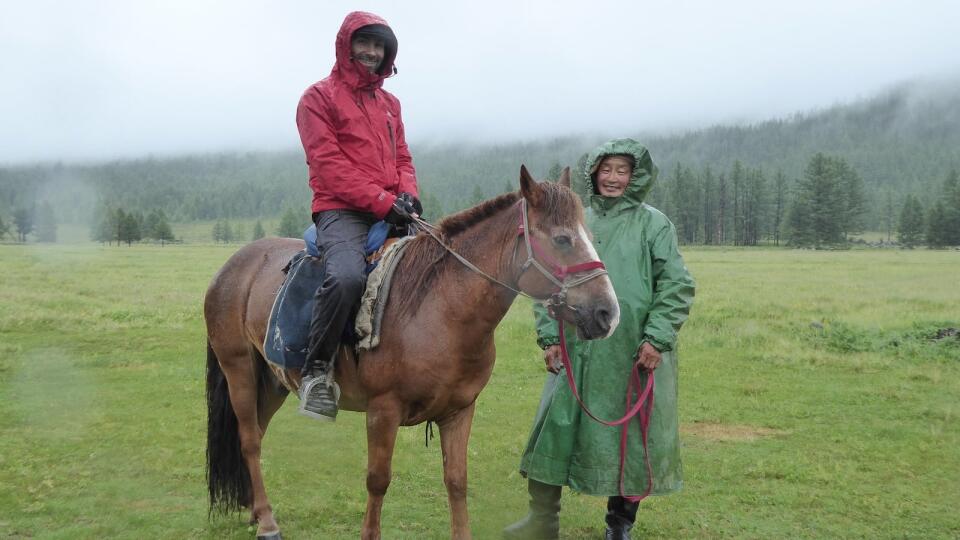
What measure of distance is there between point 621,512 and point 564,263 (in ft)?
7.72

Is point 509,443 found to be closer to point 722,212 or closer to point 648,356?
point 648,356

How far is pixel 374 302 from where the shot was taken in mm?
4324

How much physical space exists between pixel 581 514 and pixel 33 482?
17.5 ft

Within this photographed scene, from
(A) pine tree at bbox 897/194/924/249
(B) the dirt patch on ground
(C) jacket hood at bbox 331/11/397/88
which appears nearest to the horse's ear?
(C) jacket hood at bbox 331/11/397/88

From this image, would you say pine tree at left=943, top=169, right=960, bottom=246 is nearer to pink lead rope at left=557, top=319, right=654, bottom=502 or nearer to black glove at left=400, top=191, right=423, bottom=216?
pink lead rope at left=557, top=319, right=654, bottom=502

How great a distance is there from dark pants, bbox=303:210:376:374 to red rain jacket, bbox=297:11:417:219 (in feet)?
0.46

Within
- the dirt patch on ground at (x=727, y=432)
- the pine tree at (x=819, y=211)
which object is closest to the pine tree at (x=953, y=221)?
the pine tree at (x=819, y=211)

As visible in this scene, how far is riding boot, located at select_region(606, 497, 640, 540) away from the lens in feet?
16.5

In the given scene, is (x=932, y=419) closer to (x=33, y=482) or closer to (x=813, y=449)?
(x=813, y=449)

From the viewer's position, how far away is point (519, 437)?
8242 mm

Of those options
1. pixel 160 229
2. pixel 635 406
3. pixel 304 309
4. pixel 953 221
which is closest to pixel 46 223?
pixel 160 229

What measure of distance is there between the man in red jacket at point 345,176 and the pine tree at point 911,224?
99145 millimetres

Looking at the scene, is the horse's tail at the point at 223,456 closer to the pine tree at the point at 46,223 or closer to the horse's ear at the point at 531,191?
the horse's ear at the point at 531,191

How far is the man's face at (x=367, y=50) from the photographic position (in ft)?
15.0
